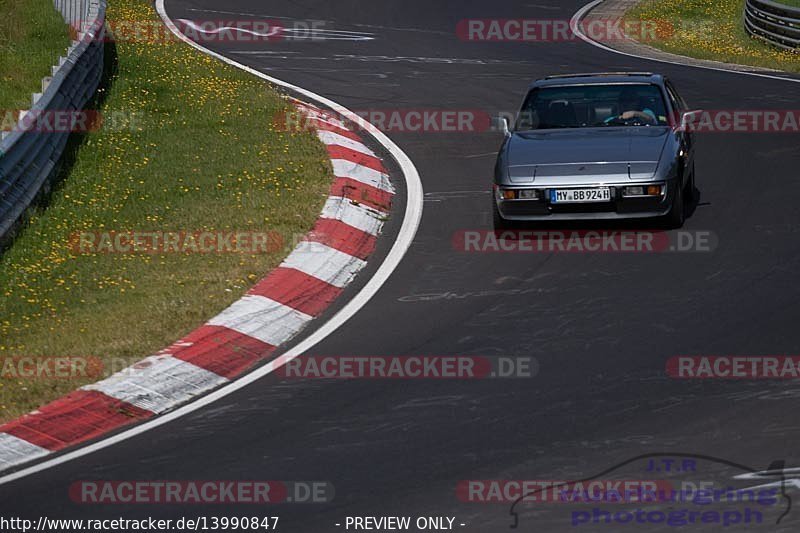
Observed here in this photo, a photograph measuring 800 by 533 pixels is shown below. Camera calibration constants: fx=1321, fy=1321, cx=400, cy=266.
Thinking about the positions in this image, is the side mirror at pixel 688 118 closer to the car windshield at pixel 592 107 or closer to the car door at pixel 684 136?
the car door at pixel 684 136

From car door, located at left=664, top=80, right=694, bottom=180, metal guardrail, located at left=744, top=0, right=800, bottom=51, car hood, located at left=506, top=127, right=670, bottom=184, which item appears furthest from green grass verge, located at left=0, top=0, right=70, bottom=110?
metal guardrail, located at left=744, top=0, right=800, bottom=51

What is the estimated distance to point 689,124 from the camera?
12.6 m

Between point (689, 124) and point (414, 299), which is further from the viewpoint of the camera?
point (689, 124)

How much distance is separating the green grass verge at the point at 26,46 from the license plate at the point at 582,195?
7173mm

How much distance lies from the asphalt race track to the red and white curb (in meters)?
0.38

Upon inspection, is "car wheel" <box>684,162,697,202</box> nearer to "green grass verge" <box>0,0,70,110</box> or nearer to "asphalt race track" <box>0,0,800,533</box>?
"asphalt race track" <box>0,0,800,533</box>

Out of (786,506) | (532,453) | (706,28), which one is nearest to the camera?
(786,506)

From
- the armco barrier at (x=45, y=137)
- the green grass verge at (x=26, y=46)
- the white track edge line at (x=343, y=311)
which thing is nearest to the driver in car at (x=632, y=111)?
the white track edge line at (x=343, y=311)

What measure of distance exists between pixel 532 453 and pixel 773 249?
496cm

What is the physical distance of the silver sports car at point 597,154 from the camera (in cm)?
1147

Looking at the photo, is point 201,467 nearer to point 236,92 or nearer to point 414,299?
point 414,299

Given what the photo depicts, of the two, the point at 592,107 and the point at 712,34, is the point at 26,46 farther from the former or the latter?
the point at 712,34

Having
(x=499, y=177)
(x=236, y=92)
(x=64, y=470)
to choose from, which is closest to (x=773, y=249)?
(x=499, y=177)

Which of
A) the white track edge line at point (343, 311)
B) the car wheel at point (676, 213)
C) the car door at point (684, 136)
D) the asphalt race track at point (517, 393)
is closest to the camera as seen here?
the asphalt race track at point (517, 393)
